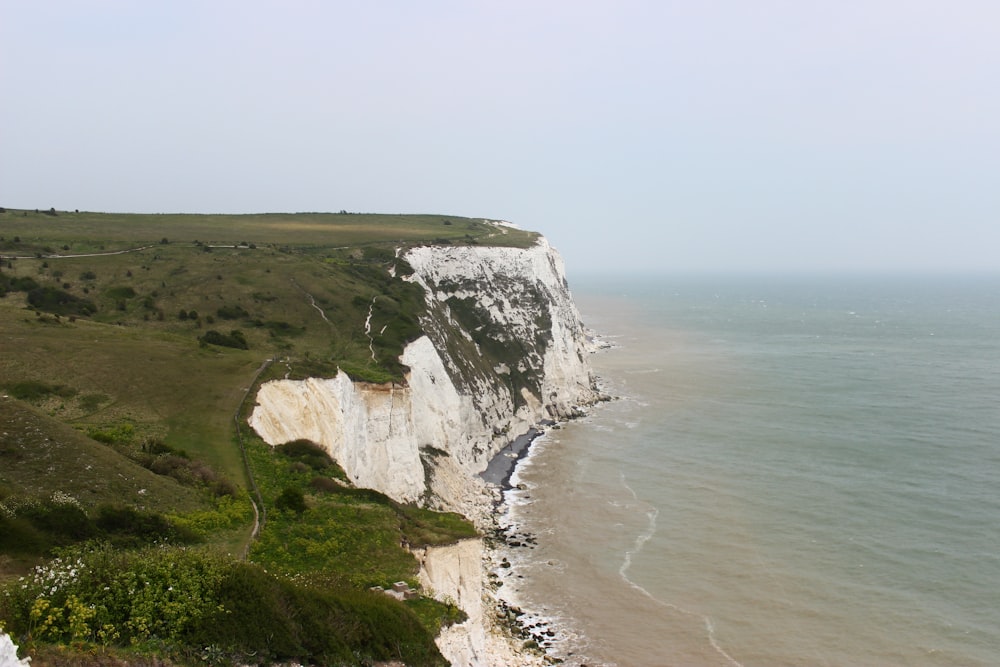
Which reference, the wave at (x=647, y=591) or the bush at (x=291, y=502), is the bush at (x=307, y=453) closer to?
the bush at (x=291, y=502)

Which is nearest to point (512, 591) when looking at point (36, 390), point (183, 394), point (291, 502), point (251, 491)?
point (291, 502)

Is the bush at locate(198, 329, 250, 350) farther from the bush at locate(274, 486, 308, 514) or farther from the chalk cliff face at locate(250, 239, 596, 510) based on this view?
the bush at locate(274, 486, 308, 514)

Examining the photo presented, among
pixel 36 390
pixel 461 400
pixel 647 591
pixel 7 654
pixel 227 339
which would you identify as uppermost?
pixel 7 654

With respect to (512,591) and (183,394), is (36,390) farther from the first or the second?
(512,591)

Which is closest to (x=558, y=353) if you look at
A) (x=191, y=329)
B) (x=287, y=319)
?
(x=287, y=319)

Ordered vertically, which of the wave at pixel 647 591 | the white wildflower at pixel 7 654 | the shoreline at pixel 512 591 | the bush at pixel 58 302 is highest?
the bush at pixel 58 302

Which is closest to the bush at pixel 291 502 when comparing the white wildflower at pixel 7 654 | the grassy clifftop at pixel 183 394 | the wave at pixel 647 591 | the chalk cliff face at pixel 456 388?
the grassy clifftop at pixel 183 394
